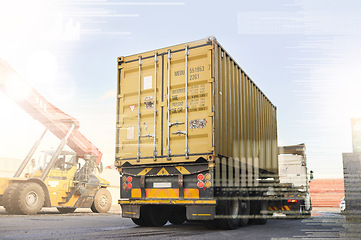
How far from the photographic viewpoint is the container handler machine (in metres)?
12.8

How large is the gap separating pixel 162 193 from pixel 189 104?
76.7 inches

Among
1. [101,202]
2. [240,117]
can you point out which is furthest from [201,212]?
[101,202]

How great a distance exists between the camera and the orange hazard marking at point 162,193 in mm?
8273

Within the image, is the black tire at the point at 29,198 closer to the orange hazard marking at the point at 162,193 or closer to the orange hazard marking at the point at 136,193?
the orange hazard marking at the point at 136,193

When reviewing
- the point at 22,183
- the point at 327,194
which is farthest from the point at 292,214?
the point at 327,194

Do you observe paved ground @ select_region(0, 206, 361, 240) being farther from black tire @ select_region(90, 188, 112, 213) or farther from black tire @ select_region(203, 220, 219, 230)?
black tire @ select_region(90, 188, 112, 213)

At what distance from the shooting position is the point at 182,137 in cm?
847

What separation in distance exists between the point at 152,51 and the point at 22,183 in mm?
6922

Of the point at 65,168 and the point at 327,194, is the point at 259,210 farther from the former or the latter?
the point at 327,194

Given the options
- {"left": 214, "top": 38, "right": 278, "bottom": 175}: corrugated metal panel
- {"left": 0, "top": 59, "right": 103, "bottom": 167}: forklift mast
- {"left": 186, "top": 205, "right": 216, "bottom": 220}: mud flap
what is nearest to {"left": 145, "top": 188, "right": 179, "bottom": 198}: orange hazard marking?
{"left": 186, "top": 205, "right": 216, "bottom": 220}: mud flap

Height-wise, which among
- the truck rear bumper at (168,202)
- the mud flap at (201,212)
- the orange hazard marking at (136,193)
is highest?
the orange hazard marking at (136,193)

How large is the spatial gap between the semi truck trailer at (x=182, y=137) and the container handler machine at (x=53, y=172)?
5.24m

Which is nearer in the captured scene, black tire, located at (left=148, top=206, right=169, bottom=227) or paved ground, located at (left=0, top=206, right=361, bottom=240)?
paved ground, located at (left=0, top=206, right=361, bottom=240)

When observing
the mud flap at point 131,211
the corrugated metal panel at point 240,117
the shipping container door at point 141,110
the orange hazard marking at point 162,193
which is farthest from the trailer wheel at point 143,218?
the corrugated metal panel at point 240,117
